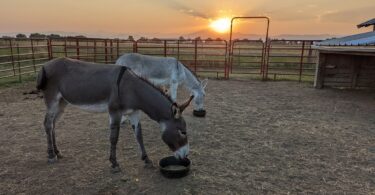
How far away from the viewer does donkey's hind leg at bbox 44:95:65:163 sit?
386 centimetres

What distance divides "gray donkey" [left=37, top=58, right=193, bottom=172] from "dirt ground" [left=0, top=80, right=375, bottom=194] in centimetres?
39

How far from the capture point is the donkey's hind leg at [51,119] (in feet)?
12.7

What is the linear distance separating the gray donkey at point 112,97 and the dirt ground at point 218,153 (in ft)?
1.29

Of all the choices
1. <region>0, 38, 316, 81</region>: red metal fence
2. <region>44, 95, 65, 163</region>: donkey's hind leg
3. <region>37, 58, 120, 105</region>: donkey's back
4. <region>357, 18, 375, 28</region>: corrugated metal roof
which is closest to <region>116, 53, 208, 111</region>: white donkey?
<region>37, 58, 120, 105</region>: donkey's back

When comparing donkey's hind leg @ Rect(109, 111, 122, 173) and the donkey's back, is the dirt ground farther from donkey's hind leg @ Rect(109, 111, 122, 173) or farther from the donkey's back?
the donkey's back

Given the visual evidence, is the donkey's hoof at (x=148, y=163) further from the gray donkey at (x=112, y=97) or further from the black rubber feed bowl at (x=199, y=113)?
the black rubber feed bowl at (x=199, y=113)

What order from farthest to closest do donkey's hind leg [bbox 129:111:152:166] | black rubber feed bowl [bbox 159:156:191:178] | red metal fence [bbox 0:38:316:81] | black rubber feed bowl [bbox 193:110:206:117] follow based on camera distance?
red metal fence [bbox 0:38:316:81]
black rubber feed bowl [bbox 193:110:206:117]
donkey's hind leg [bbox 129:111:152:166]
black rubber feed bowl [bbox 159:156:191:178]

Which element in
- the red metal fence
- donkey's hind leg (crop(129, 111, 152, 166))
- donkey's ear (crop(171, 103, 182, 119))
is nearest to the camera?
donkey's ear (crop(171, 103, 182, 119))

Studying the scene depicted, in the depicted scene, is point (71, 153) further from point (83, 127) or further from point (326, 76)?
point (326, 76)

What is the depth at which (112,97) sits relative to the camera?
3.49 metres

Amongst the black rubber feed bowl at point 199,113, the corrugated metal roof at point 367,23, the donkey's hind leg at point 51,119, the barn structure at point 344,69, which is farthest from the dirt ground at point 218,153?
the corrugated metal roof at point 367,23

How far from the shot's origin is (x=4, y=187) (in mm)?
3309

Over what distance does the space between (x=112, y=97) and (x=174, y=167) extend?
4.19ft

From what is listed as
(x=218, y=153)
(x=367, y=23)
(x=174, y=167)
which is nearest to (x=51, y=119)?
(x=174, y=167)
